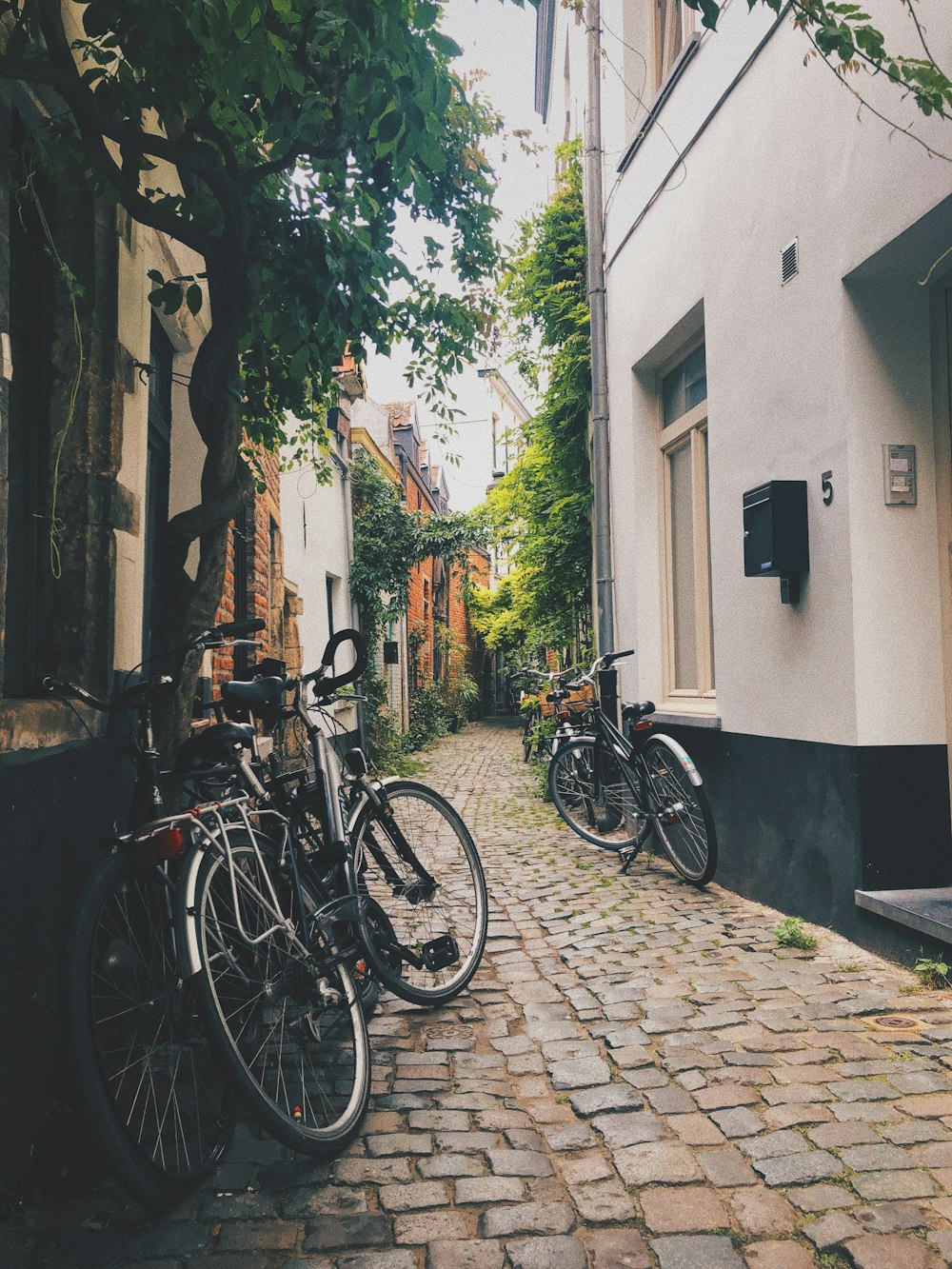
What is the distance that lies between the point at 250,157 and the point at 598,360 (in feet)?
14.2

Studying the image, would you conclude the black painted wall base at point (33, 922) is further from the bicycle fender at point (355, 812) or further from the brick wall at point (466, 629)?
the brick wall at point (466, 629)

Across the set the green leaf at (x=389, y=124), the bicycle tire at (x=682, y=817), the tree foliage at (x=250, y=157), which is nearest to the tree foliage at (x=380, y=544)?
the bicycle tire at (x=682, y=817)

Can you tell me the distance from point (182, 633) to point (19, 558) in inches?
22.4

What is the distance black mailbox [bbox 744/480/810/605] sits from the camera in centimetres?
420

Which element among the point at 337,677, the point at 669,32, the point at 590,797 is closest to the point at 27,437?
the point at 337,677

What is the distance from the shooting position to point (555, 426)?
8867mm

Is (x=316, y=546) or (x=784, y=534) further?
(x=316, y=546)

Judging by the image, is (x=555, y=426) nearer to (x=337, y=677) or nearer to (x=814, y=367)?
(x=814, y=367)

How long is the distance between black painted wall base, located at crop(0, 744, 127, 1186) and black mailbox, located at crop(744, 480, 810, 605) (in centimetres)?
294

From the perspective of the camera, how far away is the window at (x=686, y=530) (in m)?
6.03

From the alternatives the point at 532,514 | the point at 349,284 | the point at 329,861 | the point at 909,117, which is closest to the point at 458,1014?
the point at 329,861

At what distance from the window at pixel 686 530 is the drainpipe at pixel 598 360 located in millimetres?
732

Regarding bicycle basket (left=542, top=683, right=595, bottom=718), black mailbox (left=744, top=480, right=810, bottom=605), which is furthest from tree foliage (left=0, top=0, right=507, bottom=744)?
bicycle basket (left=542, top=683, right=595, bottom=718)

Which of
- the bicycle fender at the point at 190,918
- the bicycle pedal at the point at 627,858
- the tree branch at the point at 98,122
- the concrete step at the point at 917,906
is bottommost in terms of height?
the bicycle pedal at the point at 627,858
